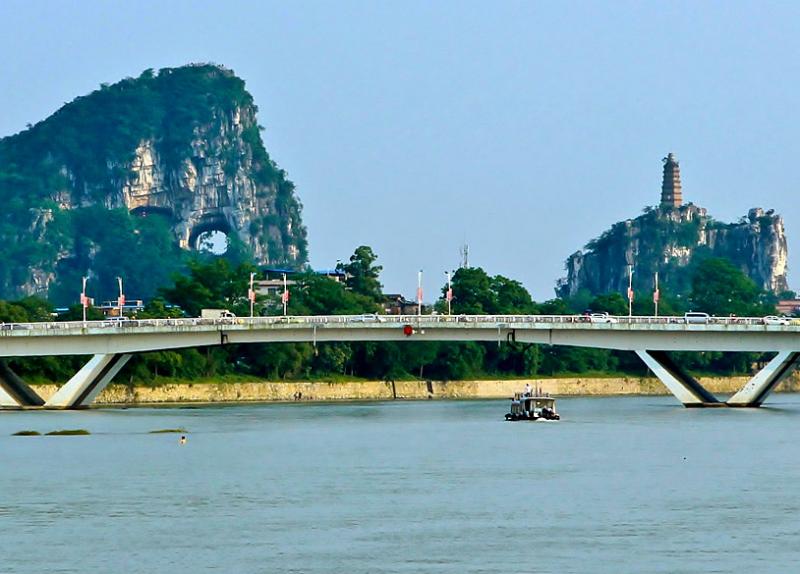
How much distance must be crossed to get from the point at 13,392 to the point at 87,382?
5.46m

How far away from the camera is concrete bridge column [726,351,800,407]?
136500 mm

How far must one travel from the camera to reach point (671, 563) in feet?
186

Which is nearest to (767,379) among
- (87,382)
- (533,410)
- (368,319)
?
(533,410)

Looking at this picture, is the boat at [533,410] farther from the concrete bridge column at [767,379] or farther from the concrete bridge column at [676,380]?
the concrete bridge column at [767,379]

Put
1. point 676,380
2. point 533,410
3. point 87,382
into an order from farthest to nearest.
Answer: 1. point 676,380
2. point 87,382
3. point 533,410

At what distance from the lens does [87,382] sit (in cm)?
13900

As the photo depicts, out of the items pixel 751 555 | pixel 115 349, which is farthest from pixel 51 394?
pixel 751 555

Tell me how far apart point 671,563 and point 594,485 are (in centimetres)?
2106

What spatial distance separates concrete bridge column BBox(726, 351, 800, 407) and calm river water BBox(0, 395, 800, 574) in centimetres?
1689

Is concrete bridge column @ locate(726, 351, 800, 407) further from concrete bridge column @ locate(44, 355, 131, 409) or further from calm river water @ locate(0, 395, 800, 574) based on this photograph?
concrete bridge column @ locate(44, 355, 131, 409)

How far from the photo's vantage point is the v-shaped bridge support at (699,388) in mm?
137675

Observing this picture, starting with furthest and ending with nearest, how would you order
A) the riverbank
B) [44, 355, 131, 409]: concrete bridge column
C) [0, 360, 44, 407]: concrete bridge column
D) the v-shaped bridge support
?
the riverbank
[0, 360, 44, 407]: concrete bridge column
[44, 355, 131, 409]: concrete bridge column
the v-shaped bridge support

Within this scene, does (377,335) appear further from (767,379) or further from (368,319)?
(767,379)

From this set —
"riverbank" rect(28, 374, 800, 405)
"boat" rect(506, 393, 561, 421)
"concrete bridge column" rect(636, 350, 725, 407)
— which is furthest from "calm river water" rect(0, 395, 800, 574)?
"riverbank" rect(28, 374, 800, 405)
